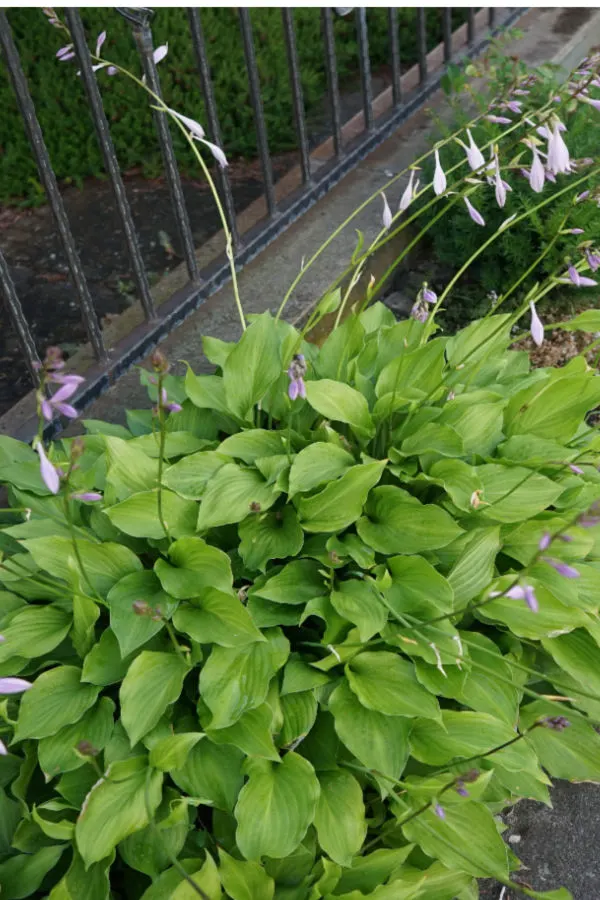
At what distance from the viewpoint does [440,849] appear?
1767 millimetres

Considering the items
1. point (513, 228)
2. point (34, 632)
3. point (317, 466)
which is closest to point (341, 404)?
point (317, 466)

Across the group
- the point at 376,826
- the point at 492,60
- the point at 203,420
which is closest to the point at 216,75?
the point at 492,60

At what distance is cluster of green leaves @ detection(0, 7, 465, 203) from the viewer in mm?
4504

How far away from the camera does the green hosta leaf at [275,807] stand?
1.64 metres

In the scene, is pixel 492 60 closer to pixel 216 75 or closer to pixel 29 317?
pixel 216 75

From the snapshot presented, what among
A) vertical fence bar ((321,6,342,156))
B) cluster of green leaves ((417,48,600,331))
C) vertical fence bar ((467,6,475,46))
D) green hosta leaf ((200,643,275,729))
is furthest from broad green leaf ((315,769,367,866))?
vertical fence bar ((467,6,475,46))

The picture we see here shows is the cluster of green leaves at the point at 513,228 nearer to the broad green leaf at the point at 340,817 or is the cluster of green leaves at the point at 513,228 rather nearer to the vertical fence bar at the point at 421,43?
the vertical fence bar at the point at 421,43

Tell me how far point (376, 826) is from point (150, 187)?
3.62 meters

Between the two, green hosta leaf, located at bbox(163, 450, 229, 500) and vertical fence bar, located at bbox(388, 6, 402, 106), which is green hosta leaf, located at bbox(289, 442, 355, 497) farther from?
vertical fence bar, located at bbox(388, 6, 402, 106)

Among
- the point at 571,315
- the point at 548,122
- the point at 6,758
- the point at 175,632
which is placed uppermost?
the point at 548,122

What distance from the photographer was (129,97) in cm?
448

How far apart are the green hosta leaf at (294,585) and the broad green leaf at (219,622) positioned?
4.0 inches

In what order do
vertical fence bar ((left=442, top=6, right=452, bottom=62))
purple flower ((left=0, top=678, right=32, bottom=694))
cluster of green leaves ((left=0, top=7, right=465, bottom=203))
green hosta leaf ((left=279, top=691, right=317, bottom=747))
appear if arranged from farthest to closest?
cluster of green leaves ((left=0, top=7, right=465, bottom=203)), vertical fence bar ((left=442, top=6, right=452, bottom=62)), green hosta leaf ((left=279, top=691, right=317, bottom=747)), purple flower ((left=0, top=678, right=32, bottom=694))

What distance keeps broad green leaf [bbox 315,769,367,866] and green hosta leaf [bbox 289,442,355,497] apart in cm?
64
